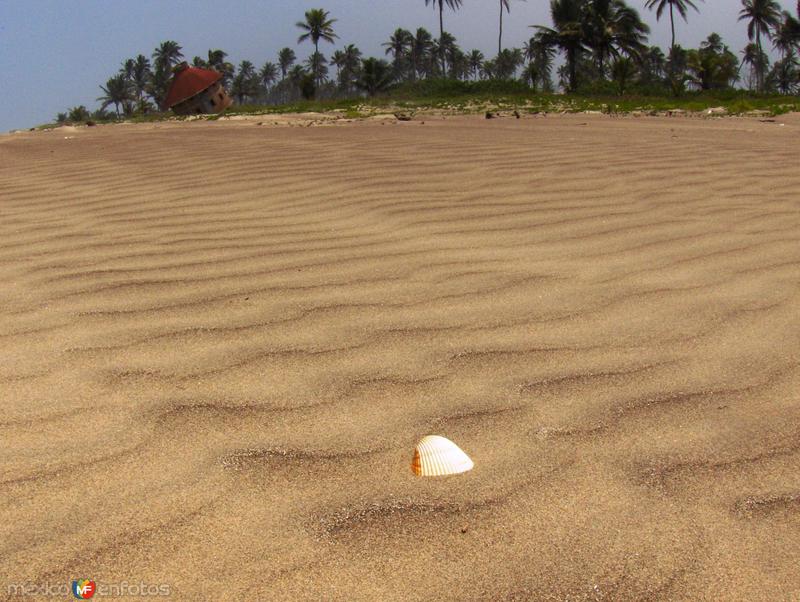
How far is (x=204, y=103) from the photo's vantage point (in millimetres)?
18562

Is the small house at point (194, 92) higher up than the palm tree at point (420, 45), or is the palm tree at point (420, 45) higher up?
the palm tree at point (420, 45)

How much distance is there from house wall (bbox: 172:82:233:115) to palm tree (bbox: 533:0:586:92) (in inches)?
726

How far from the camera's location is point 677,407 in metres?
1.71

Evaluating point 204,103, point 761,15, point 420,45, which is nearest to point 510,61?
point 420,45

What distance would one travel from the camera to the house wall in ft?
60.8

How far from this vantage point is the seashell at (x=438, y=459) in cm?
144

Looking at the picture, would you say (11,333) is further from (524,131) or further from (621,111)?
(621,111)

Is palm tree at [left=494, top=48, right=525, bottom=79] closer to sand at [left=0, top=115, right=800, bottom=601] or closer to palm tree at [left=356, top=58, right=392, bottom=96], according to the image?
palm tree at [left=356, top=58, right=392, bottom=96]

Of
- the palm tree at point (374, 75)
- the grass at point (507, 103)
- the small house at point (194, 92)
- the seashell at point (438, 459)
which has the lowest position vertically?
the seashell at point (438, 459)

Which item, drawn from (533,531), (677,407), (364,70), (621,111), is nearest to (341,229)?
(677,407)

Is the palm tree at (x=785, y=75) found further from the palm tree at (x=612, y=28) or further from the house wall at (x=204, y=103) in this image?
the house wall at (x=204, y=103)

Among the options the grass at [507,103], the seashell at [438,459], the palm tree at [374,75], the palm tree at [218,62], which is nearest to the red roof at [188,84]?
the grass at [507,103]

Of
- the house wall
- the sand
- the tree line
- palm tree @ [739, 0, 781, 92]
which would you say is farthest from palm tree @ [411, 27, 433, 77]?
the sand

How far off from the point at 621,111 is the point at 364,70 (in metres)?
31.2
